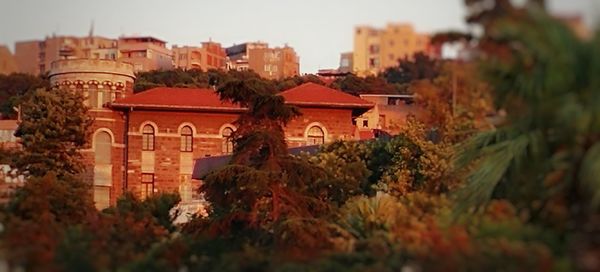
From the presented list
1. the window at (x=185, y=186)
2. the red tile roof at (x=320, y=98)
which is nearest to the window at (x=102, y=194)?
the window at (x=185, y=186)

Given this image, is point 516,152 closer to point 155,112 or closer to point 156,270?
point 156,270

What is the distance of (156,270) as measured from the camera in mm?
13141

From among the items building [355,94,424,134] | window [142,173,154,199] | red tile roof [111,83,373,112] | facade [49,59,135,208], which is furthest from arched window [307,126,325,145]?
facade [49,59,135,208]

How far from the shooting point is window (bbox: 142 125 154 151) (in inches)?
1989

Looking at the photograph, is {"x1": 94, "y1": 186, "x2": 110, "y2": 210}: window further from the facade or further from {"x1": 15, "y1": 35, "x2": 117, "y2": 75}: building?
{"x1": 15, "y1": 35, "x2": 117, "y2": 75}: building

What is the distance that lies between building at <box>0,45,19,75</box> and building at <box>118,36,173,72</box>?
276 inches

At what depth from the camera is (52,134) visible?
44125mm

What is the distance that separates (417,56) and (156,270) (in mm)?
7133

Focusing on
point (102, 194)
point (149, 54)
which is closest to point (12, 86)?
point (149, 54)

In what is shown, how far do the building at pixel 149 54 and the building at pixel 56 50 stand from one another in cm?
134

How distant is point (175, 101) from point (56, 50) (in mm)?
17544

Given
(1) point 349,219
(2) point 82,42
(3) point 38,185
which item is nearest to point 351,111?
(2) point 82,42

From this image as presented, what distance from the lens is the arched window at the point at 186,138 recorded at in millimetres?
50706

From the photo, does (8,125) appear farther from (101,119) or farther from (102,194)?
(102,194)
